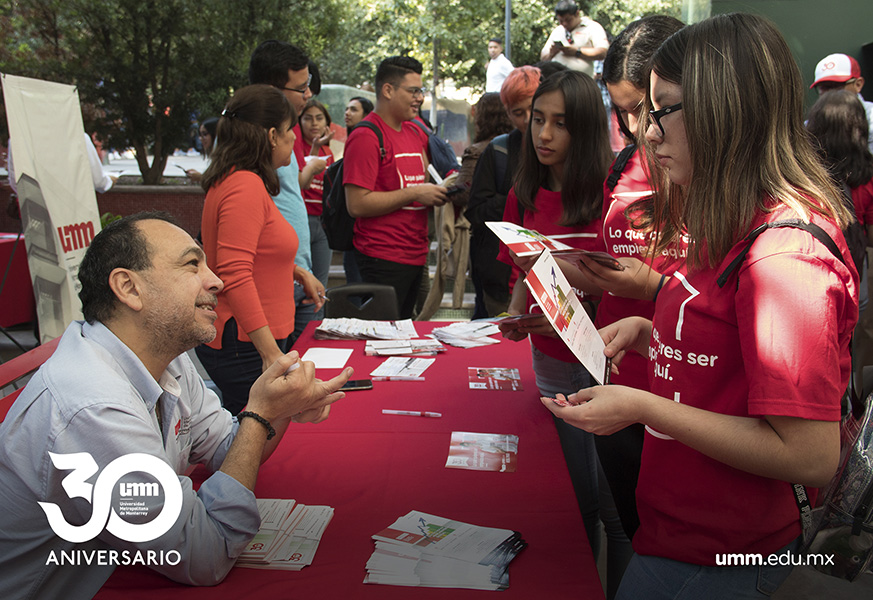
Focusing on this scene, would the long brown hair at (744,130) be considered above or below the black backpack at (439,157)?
above

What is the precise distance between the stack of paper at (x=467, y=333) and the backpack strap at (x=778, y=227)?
1.98 m

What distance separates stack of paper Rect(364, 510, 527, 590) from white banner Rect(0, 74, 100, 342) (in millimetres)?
3731

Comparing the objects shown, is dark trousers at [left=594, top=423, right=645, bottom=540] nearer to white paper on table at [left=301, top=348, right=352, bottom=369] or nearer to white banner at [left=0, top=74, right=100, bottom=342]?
white paper on table at [left=301, top=348, right=352, bottom=369]

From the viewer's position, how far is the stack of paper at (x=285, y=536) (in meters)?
1.46

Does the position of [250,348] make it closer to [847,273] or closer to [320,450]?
[320,450]

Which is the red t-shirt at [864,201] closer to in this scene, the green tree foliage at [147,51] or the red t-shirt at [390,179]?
the red t-shirt at [390,179]

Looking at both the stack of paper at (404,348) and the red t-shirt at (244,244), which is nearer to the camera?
the red t-shirt at (244,244)

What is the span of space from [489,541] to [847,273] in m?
0.88

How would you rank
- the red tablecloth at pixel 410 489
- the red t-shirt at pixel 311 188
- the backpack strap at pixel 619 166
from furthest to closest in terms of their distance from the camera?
the red t-shirt at pixel 311 188
the backpack strap at pixel 619 166
the red tablecloth at pixel 410 489

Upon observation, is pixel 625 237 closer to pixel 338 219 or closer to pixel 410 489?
pixel 410 489

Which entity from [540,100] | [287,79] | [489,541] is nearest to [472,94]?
[287,79]

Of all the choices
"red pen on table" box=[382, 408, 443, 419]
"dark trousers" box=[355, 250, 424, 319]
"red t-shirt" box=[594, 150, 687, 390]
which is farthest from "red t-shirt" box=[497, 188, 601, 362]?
"dark trousers" box=[355, 250, 424, 319]

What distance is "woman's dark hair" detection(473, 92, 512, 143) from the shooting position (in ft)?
14.9

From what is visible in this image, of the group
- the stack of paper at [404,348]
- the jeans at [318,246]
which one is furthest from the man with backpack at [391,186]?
the stack of paper at [404,348]
